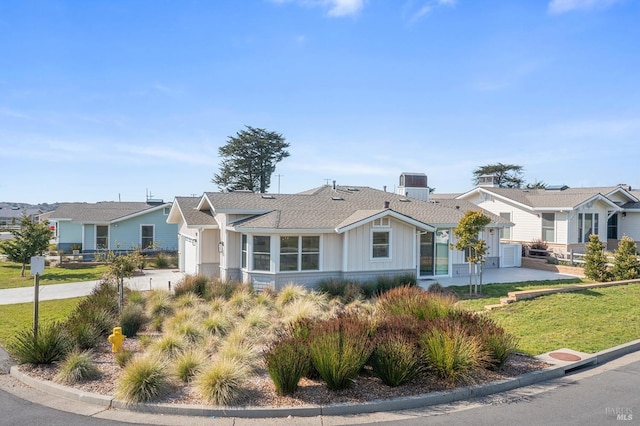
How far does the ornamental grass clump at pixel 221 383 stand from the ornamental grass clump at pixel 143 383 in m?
0.56

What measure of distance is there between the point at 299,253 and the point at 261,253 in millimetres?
1581

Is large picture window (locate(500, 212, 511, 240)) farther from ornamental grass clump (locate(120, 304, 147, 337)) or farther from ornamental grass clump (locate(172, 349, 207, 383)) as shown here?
ornamental grass clump (locate(172, 349, 207, 383))

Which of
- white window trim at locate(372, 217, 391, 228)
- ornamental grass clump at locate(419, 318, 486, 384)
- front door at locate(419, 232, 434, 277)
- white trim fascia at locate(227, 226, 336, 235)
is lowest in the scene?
ornamental grass clump at locate(419, 318, 486, 384)

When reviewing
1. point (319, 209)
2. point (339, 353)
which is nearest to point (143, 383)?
point (339, 353)

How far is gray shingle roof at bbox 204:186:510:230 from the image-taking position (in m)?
17.9

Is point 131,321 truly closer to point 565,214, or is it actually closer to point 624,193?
point 565,214

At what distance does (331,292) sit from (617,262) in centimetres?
1300

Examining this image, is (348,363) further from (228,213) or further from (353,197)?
(353,197)

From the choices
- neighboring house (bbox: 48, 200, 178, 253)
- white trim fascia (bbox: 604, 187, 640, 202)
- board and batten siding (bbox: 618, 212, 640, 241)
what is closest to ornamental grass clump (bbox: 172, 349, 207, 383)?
neighboring house (bbox: 48, 200, 178, 253)

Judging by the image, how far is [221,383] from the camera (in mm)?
6641

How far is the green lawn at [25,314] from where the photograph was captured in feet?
37.7

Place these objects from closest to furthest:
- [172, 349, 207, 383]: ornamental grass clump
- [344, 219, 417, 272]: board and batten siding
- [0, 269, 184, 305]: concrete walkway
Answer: [172, 349, 207, 383]: ornamental grass clump → [0, 269, 184, 305]: concrete walkway → [344, 219, 417, 272]: board and batten siding

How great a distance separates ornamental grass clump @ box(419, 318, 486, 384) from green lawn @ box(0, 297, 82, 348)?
957cm

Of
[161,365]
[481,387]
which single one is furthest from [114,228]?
[481,387]
